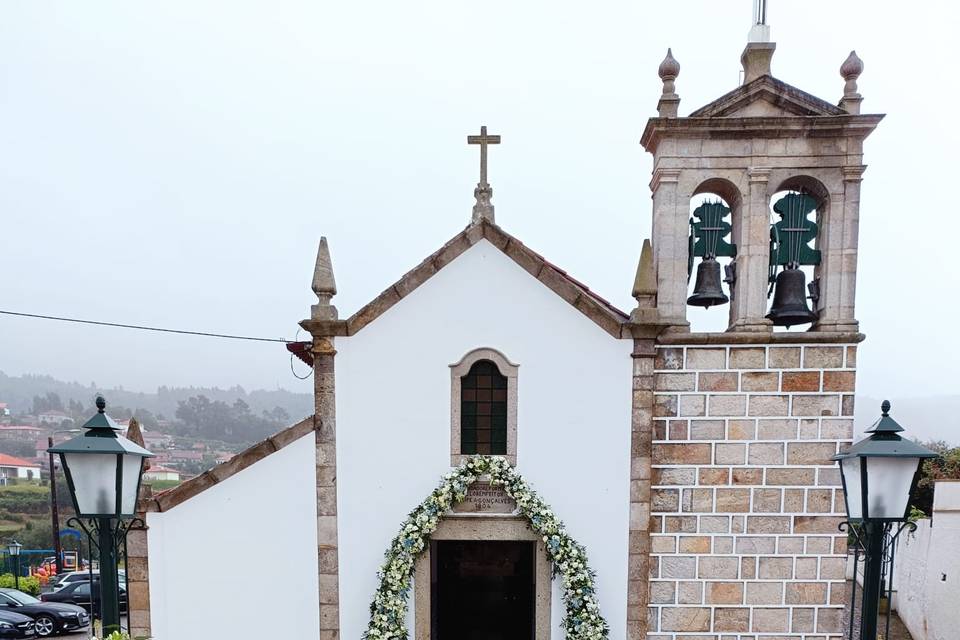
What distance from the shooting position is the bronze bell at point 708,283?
6.13m

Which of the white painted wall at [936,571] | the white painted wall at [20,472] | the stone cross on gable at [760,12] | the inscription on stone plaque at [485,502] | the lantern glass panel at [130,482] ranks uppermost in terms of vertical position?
the stone cross on gable at [760,12]

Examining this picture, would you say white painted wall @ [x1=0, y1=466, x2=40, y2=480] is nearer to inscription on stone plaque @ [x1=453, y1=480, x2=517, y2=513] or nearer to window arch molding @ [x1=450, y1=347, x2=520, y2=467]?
inscription on stone plaque @ [x1=453, y1=480, x2=517, y2=513]

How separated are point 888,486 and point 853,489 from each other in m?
0.24

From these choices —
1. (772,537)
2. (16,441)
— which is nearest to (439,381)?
(772,537)

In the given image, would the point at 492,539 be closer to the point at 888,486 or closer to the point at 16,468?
the point at 888,486

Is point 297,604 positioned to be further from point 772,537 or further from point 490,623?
point 772,537

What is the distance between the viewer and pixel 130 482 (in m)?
4.34

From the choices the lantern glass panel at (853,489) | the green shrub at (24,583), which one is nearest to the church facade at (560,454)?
the lantern glass panel at (853,489)

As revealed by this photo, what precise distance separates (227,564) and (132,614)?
4.12ft

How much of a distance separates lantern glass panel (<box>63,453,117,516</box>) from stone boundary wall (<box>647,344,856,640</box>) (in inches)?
227

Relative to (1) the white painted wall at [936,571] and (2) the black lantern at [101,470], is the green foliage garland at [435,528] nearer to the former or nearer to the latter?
(2) the black lantern at [101,470]

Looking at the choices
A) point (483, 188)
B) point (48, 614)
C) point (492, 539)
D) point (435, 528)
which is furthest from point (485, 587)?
point (48, 614)

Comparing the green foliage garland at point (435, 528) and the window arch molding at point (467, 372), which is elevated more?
the window arch molding at point (467, 372)

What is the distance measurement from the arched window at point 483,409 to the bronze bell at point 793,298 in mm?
3642
